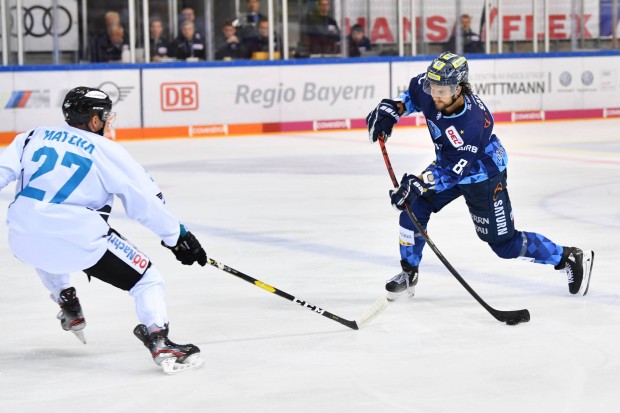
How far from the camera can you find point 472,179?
15.5ft

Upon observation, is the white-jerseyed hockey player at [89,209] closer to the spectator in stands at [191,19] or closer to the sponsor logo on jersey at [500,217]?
the sponsor logo on jersey at [500,217]

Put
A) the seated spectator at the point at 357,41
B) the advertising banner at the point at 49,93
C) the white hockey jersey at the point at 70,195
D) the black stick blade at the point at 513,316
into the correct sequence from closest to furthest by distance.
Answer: the white hockey jersey at the point at 70,195
the black stick blade at the point at 513,316
the advertising banner at the point at 49,93
the seated spectator at the point at 357,41

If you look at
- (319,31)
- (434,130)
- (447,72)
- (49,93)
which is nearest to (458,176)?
(434,130)

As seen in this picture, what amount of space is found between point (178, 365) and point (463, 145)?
1.49m

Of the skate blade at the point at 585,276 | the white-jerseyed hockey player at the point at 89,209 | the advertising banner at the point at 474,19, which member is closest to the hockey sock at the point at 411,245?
the skate blade at the point at 585,276

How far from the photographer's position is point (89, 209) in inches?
145

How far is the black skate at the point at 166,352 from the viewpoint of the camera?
3723mm

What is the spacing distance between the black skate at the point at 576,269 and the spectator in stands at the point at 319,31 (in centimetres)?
1014

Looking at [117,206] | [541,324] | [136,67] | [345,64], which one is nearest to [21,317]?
[541,324]

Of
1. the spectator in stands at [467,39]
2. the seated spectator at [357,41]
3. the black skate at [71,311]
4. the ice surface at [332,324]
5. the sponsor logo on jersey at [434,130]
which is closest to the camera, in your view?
the ice surface at [332,324]

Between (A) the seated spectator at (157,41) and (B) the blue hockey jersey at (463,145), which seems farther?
(A) the seated spectator at (157,41)

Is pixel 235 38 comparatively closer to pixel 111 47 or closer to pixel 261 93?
pixel 261 93

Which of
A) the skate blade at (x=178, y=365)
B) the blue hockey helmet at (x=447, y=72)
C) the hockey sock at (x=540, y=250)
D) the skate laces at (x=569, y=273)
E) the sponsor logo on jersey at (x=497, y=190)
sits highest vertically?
the blue hockey helmet at (x=447, y=72)

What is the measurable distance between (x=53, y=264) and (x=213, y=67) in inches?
427
